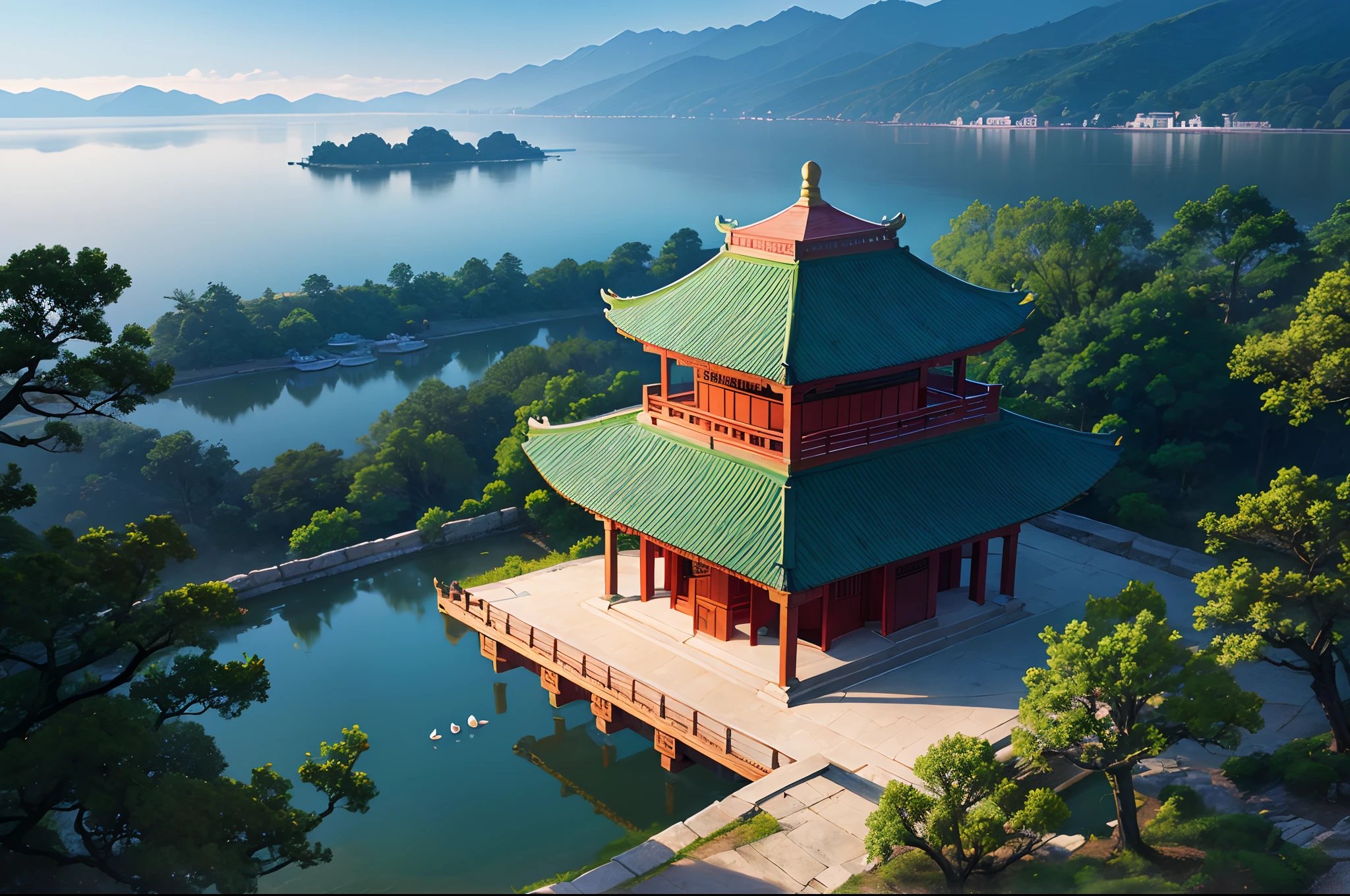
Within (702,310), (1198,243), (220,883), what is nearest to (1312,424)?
(1198,243)

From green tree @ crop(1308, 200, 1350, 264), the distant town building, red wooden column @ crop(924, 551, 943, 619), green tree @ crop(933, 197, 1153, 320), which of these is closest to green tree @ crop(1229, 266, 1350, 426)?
red wooden column @ crop(924, 551, 943, 619)

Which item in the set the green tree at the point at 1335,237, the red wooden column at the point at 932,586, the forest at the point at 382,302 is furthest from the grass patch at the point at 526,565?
the forest at the point at 382,302

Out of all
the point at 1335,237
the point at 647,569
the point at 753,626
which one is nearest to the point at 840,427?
the point at 753,626

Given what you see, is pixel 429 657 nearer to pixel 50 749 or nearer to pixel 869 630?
pixel 869 630

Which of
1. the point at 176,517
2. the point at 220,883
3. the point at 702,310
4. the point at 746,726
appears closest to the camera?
the point at 220,883

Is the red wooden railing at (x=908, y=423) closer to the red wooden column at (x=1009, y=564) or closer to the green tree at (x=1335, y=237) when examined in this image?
the red wooden column at (x=1009, y=564)

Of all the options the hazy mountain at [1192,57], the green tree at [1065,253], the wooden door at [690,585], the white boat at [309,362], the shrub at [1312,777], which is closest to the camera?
the shrub at [1312,777]
